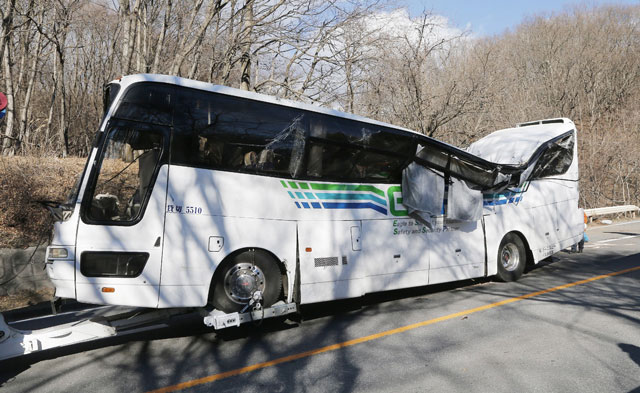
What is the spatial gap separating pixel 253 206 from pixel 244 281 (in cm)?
101

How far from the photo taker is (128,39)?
14359mm

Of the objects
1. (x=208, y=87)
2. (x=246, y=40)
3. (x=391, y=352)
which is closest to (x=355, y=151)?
(x=208, y=87)

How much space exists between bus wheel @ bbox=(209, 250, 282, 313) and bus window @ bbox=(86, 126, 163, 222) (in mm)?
1399

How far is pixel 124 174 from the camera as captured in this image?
558 cm

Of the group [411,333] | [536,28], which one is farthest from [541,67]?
[411,333]

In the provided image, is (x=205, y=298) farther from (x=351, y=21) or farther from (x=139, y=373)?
(x=351, y=21)

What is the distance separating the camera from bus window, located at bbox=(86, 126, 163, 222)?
213 inches

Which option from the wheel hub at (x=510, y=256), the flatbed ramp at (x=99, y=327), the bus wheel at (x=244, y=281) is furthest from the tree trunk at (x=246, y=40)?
the flatbed ramp at (x=99, y=327)

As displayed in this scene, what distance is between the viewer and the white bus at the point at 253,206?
5.43m

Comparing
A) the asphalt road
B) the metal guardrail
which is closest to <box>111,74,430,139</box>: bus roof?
the asphalt road

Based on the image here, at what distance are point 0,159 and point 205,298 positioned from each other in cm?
872

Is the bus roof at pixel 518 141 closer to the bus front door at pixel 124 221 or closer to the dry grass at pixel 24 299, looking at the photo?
the bus front door at pixel 124 221

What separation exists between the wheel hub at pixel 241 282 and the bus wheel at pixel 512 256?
5.70 metres

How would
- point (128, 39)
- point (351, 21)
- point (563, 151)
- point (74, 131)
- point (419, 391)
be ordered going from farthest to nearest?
point (74, 131) < point (128, 39) < point (351, 21) < point (563, 151) < point (419, 391)
